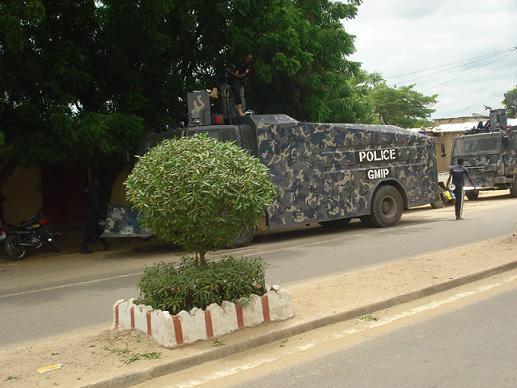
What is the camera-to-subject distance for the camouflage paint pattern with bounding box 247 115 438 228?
12609 millimetres

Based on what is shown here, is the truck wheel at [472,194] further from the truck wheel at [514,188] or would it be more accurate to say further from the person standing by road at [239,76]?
the person standing by road at [239,76]

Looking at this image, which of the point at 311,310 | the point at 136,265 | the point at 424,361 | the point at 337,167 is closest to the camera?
the point at 424,361

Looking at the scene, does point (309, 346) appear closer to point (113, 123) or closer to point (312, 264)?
point (312, 264)

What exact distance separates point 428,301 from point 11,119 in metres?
9.65

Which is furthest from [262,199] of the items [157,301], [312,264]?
[312,264]

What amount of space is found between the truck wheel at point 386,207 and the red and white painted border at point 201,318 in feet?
28.7

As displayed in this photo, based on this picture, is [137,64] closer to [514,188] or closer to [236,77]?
[236,77]

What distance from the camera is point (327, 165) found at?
1333cm

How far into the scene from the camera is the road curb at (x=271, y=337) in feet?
14.9

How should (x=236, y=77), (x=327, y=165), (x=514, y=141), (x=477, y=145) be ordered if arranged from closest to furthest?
(x=327, y=165) < (x=236, y=77) < (x=514, y=141) < (x=477, y=145)

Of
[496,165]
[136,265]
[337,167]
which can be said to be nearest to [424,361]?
[136,265]

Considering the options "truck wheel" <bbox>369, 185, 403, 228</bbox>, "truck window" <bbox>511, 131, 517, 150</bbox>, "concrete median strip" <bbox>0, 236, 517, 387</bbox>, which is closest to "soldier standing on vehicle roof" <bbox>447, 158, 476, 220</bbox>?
"truck wheel" <bbox>369, 185, 403, 228</bbox>

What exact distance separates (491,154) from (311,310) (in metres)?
17.4

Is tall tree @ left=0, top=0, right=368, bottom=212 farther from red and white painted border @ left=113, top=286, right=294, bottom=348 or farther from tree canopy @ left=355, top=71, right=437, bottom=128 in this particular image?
tree canopy @ left=355, top=71, right=437, bottom=128
